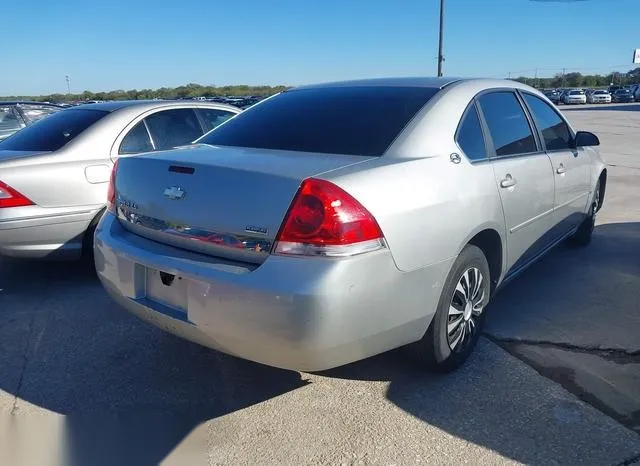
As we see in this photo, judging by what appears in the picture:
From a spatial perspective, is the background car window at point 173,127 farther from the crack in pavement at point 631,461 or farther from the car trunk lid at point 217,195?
the crack in pavement at point 631,461

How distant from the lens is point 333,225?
234 cm

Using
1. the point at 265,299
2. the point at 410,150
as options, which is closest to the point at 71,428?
the point at 265,299

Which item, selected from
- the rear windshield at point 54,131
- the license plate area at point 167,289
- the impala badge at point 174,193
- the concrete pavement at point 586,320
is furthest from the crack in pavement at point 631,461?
the rear windshield at point 54,131

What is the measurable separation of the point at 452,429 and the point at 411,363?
22.7 inches

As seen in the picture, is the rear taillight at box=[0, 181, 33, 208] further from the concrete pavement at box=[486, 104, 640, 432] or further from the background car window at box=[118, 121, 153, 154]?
the concrete pavement at box=[486, 104, 640, 432]

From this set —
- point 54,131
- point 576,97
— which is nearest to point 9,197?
point 54,131

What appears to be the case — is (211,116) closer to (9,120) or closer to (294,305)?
(294,305)

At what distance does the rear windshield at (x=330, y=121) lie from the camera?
301cm

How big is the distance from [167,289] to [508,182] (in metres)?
2.05

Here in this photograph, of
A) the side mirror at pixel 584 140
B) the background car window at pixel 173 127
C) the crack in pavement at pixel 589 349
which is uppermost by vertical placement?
the background car window at pixel 173 127

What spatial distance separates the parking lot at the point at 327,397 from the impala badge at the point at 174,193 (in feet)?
3.49

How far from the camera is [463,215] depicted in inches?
114

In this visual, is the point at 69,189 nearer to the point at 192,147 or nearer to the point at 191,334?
the point at 192,147

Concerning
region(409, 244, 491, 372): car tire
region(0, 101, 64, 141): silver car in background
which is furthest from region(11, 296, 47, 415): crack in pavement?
region(0, 101, 64, 141): silver car in background
